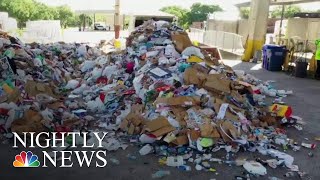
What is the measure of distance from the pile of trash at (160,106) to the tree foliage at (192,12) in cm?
4785

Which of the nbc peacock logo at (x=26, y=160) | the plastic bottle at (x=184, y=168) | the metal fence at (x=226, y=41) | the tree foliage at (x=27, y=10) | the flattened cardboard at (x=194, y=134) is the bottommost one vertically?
the nbc peacock logo at (x=26, y=160)

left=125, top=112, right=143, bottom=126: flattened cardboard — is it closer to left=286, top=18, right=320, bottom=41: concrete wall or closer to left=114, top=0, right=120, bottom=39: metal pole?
left=114, top=0, right=120, bottom=39: metal pole

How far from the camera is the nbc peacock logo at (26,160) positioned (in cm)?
466

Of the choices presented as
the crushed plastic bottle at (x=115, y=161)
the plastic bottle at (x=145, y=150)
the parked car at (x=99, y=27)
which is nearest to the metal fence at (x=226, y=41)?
the plastic bottle at (x=145, y=150)

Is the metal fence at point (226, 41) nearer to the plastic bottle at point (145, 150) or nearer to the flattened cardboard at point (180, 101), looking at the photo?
the flattened cardboard at point (180, 101)

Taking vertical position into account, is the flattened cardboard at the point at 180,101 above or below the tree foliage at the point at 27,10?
below

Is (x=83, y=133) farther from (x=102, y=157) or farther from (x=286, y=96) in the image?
(x=286, y=96)

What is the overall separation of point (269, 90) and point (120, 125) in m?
5.10

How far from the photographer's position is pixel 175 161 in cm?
482

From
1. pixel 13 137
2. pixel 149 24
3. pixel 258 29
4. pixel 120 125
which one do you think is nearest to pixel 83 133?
pixel 120 125

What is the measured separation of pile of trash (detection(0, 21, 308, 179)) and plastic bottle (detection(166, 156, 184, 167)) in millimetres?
14

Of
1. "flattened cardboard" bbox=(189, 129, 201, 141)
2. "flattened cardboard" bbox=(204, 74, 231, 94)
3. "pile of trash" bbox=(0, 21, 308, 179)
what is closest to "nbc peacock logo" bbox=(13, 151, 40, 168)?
"pile of trash" bbox=(0, 21, 308, 179)

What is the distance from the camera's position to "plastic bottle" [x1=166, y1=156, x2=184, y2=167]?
15.6ft

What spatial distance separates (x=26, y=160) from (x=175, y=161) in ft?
6.75
